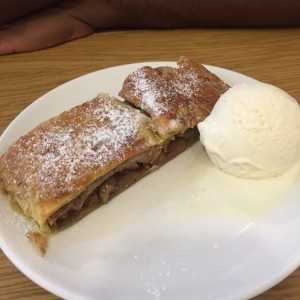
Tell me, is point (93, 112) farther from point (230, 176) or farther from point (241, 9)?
point (241, 9)

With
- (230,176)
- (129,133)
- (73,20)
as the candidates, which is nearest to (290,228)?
(230,176)

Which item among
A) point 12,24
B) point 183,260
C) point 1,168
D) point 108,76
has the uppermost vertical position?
point 12,24

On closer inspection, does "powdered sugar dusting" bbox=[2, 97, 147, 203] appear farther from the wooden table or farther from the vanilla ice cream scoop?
the wooden table

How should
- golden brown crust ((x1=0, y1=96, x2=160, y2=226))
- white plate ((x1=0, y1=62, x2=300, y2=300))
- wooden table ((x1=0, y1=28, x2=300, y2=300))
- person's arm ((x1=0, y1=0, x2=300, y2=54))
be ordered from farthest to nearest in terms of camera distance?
1. person's arm ((x1=0, y1=0, x2=300, y2=54))
2. wooden table ((x1=0, y1=28, x2=300, y2=300))
3. golden brown crust ((x1=0, y1=96, x2=160, y2=226))
4. white plate ((x1=0, y1=62, x2=300, y2=300))

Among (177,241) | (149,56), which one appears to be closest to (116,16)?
(149,56)

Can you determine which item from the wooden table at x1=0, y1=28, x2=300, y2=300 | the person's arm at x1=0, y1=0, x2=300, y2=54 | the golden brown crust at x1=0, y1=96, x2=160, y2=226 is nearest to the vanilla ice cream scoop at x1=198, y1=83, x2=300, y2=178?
the golden brown crust at x1=0, y1=96, x2=160, y2=226

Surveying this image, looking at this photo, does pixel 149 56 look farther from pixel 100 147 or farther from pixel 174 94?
pixel 100 147
